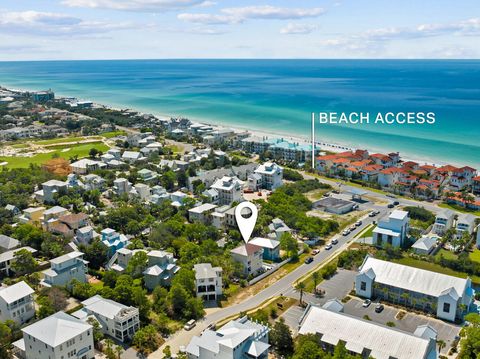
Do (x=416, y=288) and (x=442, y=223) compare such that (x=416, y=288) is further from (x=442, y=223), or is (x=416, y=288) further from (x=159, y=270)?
(x=159, y=270)

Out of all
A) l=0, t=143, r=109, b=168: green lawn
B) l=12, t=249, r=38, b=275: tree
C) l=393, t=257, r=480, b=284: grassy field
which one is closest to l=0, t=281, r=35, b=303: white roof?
l=12, t=249, r=38, b=275: tree

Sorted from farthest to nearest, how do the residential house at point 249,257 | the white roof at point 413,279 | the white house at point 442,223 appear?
the white house at point 442,223
the residential house at point 249,257
the white roof at point 413,279

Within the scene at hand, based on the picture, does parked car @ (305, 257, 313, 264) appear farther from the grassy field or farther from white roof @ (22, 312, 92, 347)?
white roof @ (22, 312, 92, 347)

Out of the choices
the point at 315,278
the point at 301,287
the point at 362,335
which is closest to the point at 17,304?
the point at 301,287

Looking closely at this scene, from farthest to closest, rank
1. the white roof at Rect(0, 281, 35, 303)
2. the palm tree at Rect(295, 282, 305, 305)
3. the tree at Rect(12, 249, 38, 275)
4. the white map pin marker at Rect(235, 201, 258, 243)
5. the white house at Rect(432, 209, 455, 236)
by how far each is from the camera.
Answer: the white house at Rect(432, 209, 455, 236)
the white map pin marker at Rect(235, 201, 258, 243)
the tree at Rect(12, 249, 38, 275)
the palm tree at Rect(295, 282, 305, 305)
the white roof at Rect(0, 281, 35, 303)

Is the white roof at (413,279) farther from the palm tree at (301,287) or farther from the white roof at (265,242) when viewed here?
the white roof at (265,242)

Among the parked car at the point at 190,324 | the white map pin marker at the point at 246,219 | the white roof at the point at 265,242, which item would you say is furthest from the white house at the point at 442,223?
the parked car at the point at 190,324

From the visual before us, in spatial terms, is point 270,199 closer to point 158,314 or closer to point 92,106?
point 158,314

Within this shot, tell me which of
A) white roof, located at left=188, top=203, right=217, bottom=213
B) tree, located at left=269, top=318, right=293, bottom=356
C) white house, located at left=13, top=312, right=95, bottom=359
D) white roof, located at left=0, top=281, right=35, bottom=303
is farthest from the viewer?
white roof, located at left=188, top=203, right=217, bottom=213
